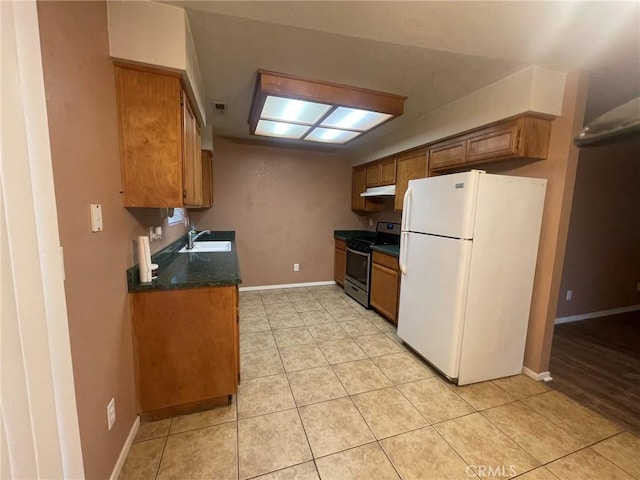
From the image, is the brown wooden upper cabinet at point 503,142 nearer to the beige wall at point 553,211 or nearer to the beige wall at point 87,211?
the beige wall at point 553,211

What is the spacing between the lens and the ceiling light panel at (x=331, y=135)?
9.63 ft

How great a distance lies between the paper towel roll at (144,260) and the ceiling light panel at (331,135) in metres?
2.06

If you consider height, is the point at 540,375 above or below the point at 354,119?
below

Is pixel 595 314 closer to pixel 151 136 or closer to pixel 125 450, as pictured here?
pixel 125 450

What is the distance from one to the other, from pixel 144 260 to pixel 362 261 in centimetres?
270

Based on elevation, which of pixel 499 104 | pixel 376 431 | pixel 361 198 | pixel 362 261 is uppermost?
pixel 499 104

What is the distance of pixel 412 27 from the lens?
149cm

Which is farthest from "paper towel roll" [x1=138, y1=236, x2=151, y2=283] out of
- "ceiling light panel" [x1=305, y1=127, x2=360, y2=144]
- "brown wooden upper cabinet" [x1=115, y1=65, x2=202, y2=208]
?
"ceiling light panel" [x1=305, y1=127, x2=360, y2=144]

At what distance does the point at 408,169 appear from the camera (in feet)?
10.6

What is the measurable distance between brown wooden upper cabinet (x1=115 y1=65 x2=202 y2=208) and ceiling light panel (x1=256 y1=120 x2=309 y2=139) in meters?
1.27

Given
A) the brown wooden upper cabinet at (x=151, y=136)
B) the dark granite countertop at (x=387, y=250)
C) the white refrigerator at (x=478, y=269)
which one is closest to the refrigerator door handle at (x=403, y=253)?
the white refrigerator at (x=478, y=269)

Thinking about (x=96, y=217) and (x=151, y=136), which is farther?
(x=151, y=136)

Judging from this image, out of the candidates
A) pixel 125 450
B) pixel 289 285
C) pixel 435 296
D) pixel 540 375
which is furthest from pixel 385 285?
pixel 125 450

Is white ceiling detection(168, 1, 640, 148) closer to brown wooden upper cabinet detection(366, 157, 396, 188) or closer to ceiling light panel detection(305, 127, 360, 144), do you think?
ceiling light panel detection(305, 127, 360, 144)
